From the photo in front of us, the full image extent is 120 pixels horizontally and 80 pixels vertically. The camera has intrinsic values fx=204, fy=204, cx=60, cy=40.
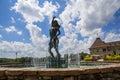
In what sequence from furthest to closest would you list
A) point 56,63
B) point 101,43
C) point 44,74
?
point 101,43
point 56,63
point 44,74

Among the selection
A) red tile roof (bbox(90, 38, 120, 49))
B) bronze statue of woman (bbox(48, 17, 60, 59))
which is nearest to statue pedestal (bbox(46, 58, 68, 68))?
bronze statue of woman (bbox(48, 17, 60, 59))

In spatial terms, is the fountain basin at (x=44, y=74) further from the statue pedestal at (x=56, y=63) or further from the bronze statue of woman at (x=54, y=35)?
the bronze statue of woman at (x=54, y=35)

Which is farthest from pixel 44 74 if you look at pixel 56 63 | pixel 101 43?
pixel 101 43

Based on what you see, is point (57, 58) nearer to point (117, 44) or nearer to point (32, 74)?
point (32, 74)

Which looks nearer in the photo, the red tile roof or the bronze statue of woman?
the bronze statue of woman

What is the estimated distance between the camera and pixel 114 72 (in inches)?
220

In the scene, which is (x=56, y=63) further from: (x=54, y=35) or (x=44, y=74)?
(x=44, y=74)

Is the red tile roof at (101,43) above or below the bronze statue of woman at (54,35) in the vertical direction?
above

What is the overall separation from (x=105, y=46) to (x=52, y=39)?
5401 cm

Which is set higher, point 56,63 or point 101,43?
point 101,43

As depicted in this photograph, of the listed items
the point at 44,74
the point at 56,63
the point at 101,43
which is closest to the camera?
the point at 44,74

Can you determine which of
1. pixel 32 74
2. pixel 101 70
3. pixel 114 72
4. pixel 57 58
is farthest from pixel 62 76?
pixel 57 58

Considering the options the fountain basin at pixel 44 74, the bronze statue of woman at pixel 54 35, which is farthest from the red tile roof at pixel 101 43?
the fountain basin at pixel 44 74

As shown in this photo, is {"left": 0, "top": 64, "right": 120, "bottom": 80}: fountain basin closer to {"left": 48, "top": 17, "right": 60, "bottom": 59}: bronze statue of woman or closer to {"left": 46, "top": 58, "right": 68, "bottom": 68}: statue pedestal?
{"left": 46, "top": 58, "right": 68, "bottom": 68}: statue pedestal
